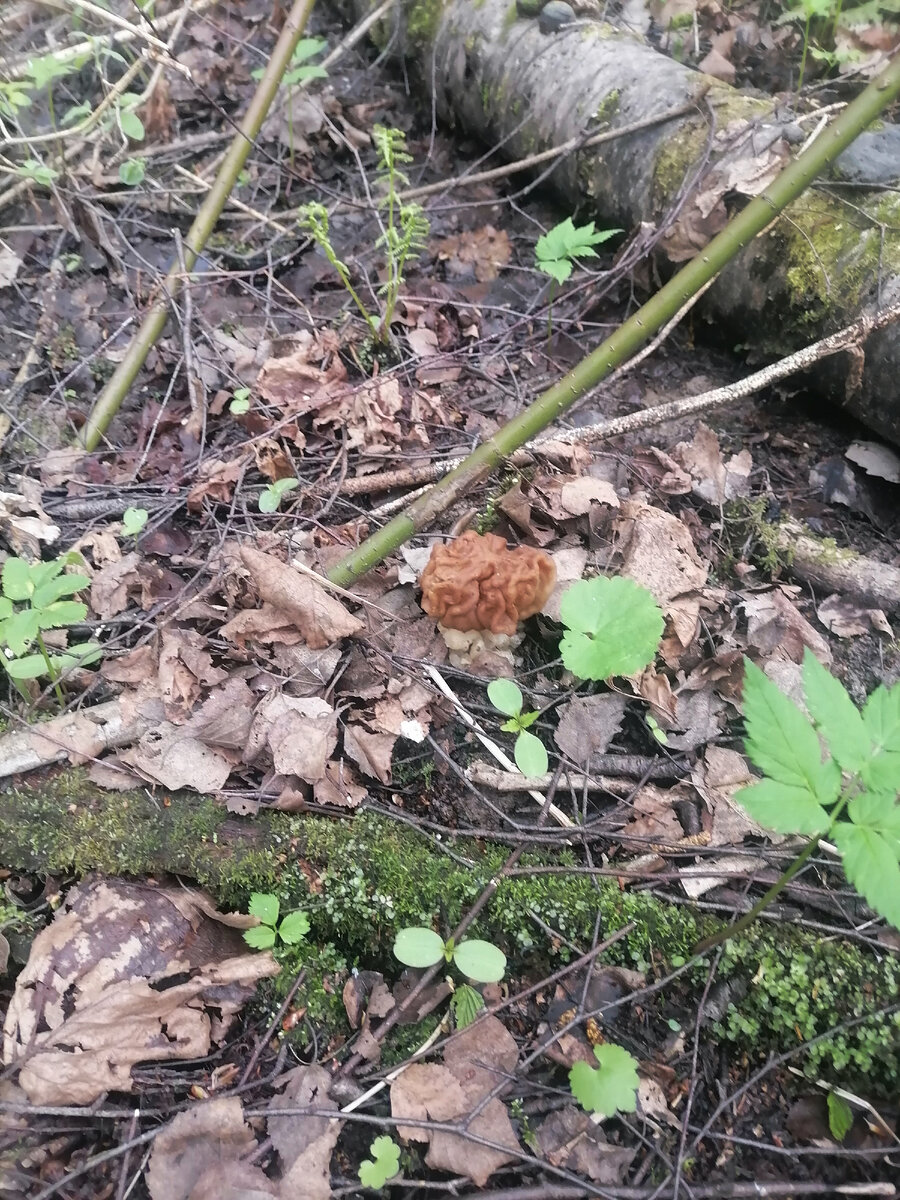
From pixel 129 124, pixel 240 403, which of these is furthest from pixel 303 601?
pixel 129 124

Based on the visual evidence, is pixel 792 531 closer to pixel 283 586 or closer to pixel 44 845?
pixel 283 586

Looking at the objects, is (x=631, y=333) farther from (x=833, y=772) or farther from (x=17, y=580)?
(x=17, y=580)

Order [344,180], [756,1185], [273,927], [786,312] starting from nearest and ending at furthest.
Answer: [756,1185], [273,927], [786,312], [344,180]

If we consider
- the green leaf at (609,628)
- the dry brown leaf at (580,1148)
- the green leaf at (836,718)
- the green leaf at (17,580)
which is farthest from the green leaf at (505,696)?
the green leaf at (17,580)

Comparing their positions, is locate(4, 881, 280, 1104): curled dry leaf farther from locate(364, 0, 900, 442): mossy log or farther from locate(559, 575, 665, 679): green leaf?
locate(364, 0, 900, 442): mossy log

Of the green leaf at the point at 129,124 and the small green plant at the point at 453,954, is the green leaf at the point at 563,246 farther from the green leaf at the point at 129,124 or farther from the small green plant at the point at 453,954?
the small green plant at the point at 453,954

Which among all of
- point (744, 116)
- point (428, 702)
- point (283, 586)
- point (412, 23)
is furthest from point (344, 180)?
point (428, 702)
